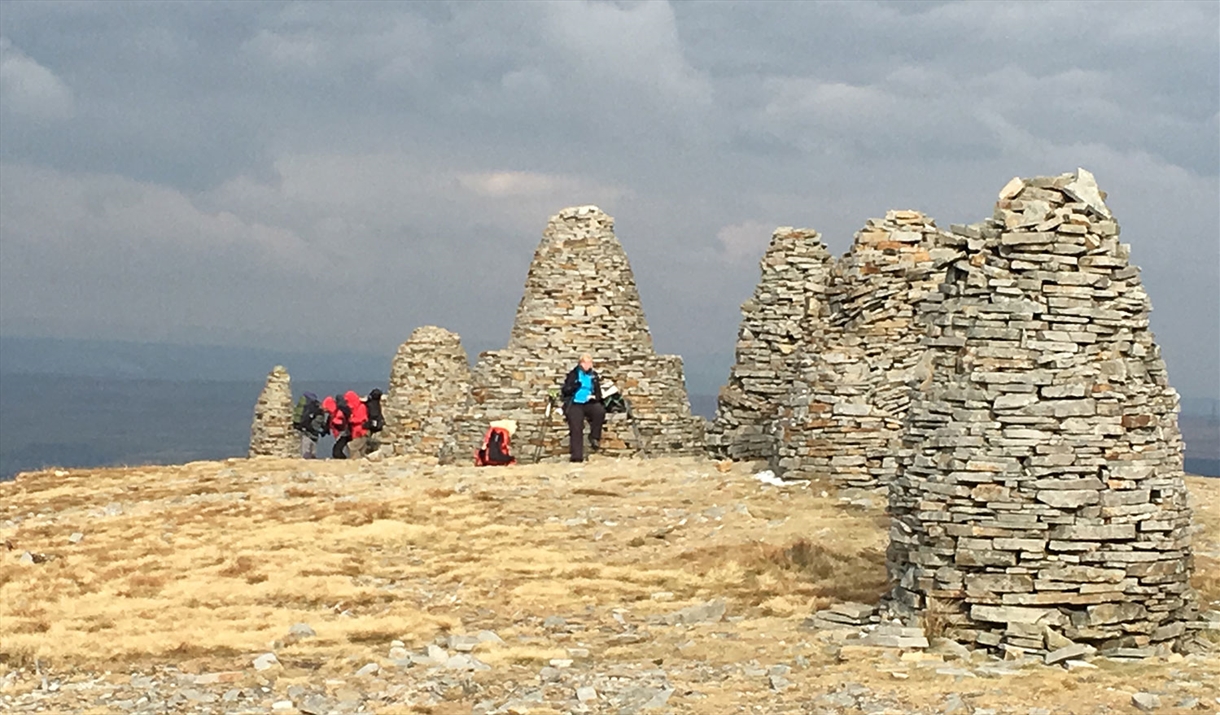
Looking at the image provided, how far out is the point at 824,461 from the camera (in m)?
17.7

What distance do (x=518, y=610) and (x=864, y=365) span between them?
23.3 ft

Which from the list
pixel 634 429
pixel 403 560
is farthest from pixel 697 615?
pixel 634 429

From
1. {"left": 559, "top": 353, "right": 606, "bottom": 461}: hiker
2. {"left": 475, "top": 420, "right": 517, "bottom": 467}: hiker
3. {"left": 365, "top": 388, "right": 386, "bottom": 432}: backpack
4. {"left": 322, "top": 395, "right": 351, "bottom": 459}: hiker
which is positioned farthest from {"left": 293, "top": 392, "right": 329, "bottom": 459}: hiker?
{"left": 559, "top": 353, "right": 606, "bottom": 461}: hiker

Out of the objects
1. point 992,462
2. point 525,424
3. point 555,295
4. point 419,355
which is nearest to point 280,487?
point 525,424

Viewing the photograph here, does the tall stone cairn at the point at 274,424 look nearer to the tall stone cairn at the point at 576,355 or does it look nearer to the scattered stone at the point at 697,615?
the tall stone cairn at the point at 576,355

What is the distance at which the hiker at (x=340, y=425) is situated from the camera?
3145 cm

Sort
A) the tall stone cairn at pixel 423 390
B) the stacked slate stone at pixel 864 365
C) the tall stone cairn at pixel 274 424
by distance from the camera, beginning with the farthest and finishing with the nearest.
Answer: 1. the tall stone cairn at pixel 274 424
2. the tall stone cairn at pixel 423 390
3. the stacked slate stone at pixel 864 365

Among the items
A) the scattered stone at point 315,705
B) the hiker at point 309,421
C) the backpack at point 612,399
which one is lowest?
the scattered stone at point 315,705

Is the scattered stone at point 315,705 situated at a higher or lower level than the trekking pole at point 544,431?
lower

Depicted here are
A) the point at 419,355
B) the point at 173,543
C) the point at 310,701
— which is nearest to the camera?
the point at 310,701

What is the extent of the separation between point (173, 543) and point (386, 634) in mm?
5477

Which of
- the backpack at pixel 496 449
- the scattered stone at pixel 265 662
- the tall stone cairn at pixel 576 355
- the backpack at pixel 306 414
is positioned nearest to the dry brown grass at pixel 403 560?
the scattered stone at pixel 265 662

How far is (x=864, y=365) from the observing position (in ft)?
58.2

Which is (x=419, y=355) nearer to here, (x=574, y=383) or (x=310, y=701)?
(x=574, y=383)
